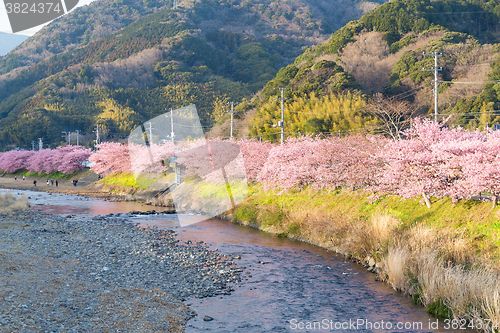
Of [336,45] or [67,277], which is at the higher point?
[336,45]

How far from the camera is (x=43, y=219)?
29.5m

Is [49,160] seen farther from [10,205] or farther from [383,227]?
[383,227]

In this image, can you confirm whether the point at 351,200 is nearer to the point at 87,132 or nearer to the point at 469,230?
the point at 469,230

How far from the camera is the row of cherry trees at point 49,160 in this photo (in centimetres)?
7975

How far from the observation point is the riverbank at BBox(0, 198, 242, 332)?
1079 centimetres

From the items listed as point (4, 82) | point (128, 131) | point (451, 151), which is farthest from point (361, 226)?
point (4, 82)

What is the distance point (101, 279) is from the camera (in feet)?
47.7

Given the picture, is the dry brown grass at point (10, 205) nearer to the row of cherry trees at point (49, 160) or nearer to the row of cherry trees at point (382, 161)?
the row of cherry trees at point (382, 161)

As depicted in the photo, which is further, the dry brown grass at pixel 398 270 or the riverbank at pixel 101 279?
the dry brown grass at pixel 398 270

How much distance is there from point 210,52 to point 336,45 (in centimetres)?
10325

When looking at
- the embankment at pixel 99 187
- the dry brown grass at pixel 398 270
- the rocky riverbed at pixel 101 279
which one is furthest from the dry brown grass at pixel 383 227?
the embankment at pixel 99 187

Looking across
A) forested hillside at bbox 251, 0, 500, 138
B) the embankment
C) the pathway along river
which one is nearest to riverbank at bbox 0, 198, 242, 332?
the pathway along river

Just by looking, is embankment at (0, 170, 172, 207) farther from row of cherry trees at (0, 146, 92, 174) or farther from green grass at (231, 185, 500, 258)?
green grass at (231, 185, 500, 258)

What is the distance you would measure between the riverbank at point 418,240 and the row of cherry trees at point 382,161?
3.02 feet
